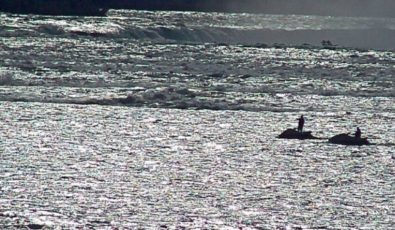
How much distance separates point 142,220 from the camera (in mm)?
11852

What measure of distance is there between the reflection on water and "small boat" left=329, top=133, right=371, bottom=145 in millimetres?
259

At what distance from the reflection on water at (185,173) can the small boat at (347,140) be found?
26cm

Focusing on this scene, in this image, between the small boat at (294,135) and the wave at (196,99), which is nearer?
the small boat at (294,135)

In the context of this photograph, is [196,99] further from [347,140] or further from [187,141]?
[347,140]

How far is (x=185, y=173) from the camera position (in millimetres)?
14812

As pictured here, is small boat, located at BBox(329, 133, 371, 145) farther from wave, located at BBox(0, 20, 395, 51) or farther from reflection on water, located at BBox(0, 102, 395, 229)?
wave, located at BBox(0, 20, 395, 51)

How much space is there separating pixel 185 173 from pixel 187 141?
3439mm

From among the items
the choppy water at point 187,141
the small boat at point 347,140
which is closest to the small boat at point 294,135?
the choppy water at point 187,141

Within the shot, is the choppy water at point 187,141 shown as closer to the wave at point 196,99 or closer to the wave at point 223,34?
the wave at point 196,99

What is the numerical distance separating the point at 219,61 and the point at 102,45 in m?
7.47

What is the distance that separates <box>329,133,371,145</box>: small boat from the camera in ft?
60.5

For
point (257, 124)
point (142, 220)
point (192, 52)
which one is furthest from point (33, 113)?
point (192, 52)

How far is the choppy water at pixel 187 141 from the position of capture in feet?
40.8

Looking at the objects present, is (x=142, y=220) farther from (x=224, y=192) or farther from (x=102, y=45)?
(x=102, y=45)
